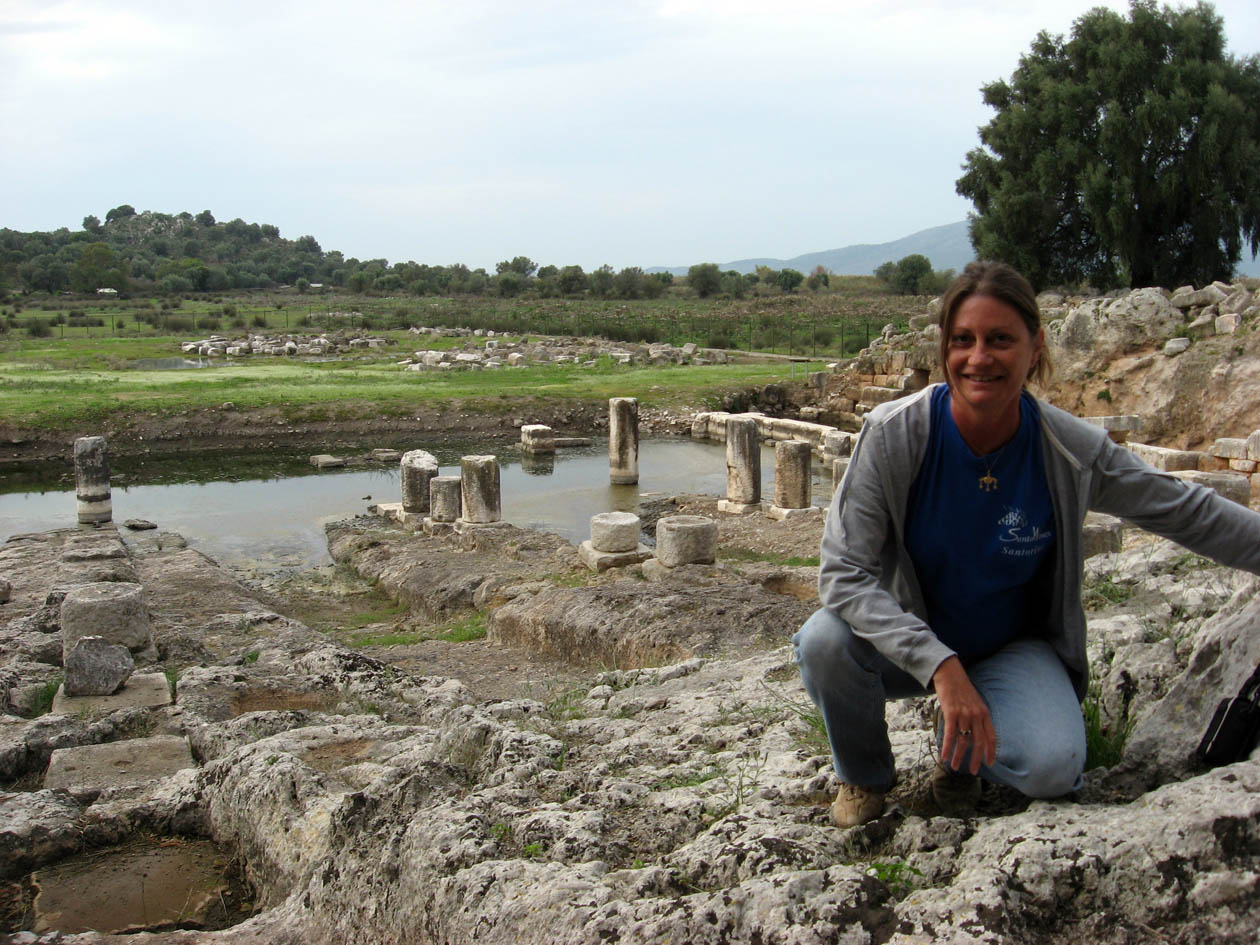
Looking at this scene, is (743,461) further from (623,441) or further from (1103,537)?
(1103,537)

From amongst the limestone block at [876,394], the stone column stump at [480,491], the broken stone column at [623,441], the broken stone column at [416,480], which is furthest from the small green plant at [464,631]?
the limestone block at [876,394]

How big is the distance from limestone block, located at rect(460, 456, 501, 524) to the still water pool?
4.39ft

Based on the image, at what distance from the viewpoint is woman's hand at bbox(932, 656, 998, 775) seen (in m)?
2.87

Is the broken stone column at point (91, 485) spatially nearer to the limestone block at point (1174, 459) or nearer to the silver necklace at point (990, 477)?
the limestone block at point (1174, 459)

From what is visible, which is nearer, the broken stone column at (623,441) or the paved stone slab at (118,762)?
the paved stone slab at (118,762)

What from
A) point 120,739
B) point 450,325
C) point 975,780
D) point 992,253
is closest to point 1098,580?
point 975,780

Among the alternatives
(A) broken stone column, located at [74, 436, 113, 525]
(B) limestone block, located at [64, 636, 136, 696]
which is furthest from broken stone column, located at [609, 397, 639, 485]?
(B) limestone block, located at [64, 636, 136, 696]

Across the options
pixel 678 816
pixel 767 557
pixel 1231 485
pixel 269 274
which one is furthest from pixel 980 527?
pixel 269 274

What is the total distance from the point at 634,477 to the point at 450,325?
43.2 metres

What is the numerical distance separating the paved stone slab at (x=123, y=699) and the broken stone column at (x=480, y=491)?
36.4 feet

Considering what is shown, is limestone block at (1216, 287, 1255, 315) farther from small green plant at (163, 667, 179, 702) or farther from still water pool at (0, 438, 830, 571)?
small green plant at (163, 667, 179, 702)

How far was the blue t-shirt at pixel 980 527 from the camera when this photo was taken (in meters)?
3.14

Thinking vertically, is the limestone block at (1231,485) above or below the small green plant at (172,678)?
above

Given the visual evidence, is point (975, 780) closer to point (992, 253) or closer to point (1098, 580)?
point (1098, 580)
